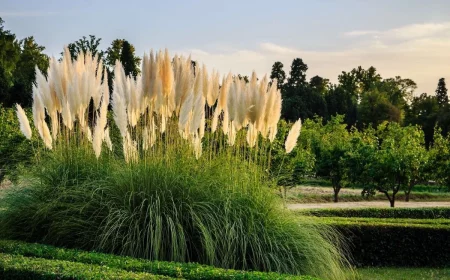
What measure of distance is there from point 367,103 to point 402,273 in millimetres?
47336

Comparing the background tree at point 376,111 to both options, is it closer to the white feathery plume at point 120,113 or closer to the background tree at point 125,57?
the background tree at point 125,57

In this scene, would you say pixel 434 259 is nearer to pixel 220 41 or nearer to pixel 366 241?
pixel 366 241

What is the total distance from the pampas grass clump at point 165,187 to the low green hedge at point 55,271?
0.79 meters

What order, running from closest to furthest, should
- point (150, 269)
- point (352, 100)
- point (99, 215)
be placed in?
1. point (150, 269)
2. point (99, 215)
3. point (352, 100)

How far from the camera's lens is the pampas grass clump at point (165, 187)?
6355mm

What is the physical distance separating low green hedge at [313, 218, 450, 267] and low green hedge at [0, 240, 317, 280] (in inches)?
164

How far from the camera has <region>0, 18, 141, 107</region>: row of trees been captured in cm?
3281

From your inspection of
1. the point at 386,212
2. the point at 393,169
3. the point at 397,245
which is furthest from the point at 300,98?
the point at 397,245

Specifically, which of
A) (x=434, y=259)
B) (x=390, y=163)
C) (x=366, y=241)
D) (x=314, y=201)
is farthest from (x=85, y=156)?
(x=314, y=201)

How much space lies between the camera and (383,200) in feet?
82.6

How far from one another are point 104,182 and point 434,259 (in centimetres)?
628

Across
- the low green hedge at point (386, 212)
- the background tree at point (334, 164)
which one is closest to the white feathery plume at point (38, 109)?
the low green hedge at point (386, 212)

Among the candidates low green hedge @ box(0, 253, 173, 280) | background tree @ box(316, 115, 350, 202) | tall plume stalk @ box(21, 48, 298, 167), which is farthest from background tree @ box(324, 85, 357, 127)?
low green hedge @ box(0, 253, 173, 280)

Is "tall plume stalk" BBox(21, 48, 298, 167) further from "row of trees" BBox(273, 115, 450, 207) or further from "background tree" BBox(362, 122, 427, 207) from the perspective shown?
"background tree" BBox(362, 122, 427, 207)
